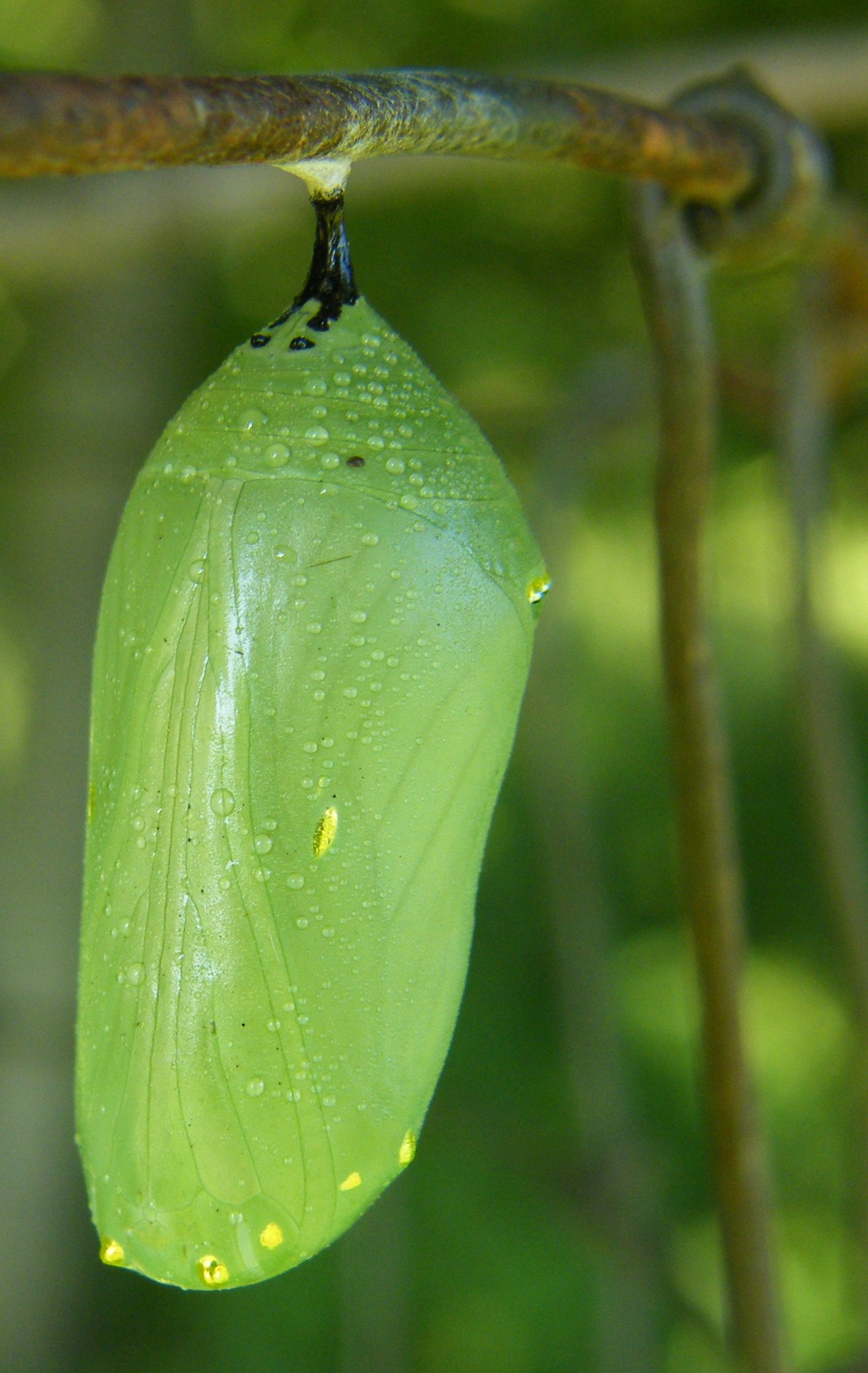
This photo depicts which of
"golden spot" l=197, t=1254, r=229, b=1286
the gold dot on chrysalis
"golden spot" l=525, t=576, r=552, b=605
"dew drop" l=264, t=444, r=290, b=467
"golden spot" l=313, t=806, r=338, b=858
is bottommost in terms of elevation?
"golden spot" l=197, t=1254, r=229, b=1286

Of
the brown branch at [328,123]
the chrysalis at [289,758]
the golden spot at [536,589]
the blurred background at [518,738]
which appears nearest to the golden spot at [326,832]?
the chrysalis at [289,758]

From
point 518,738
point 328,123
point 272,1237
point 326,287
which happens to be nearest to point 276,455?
point 326,287

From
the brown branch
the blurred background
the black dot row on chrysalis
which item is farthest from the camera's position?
the blurred background

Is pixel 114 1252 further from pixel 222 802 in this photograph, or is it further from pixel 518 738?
pixel 518 738

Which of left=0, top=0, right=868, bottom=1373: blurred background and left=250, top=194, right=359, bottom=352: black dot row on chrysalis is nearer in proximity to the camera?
left=250, top=194, right=359, bottom=352: black dot row on chrysalis

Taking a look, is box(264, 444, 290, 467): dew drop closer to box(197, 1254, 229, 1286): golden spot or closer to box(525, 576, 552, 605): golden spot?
box(525, 576, 552, 605): golden spot

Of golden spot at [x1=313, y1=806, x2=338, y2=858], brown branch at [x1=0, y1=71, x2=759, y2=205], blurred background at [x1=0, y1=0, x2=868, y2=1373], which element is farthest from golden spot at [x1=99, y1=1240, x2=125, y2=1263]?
blurred background at [x1=0, y1=0, x2=868, y2=1373]
